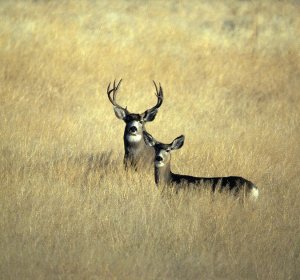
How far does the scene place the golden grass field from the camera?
610 cm

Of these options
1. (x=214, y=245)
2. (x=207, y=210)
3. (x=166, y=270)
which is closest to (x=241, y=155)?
(x=207, y=210)

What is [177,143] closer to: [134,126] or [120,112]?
[134,126]

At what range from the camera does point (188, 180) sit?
8000mm

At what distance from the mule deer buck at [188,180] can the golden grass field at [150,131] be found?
0.49ft

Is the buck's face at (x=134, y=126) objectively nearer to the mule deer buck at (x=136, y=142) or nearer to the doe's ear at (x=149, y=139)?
the mule deer buck at (x=136, y=142)

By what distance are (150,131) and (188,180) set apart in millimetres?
4222

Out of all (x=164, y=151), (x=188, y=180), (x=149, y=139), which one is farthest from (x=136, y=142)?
(x=188, y=180)

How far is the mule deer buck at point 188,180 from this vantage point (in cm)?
762

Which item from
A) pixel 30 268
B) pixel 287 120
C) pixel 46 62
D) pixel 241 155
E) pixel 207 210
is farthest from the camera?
pixel 46 62

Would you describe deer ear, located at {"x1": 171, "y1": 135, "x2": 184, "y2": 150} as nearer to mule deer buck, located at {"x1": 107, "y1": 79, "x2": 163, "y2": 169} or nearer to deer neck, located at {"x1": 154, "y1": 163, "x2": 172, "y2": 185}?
deer neck, located at {"x1": 154, "y1": 163, "x2": 172, "y2": 185}

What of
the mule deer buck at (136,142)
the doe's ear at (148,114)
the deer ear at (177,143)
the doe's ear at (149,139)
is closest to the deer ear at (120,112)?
the mule deer buck at (136,142)

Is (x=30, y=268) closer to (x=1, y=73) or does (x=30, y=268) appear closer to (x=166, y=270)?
(x=166, y=270)

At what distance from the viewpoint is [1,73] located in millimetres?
15391

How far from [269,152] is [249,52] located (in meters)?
9.34
